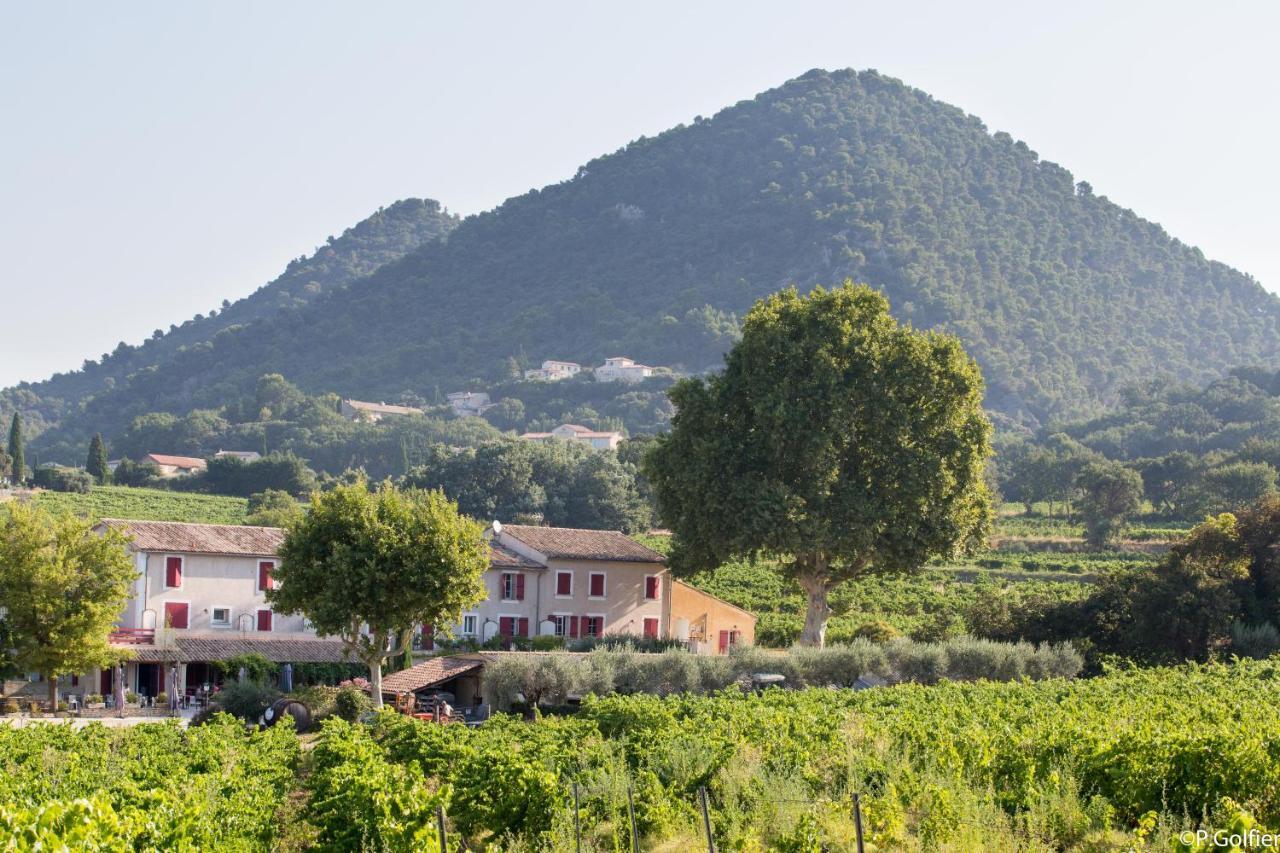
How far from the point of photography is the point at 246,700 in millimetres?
38781

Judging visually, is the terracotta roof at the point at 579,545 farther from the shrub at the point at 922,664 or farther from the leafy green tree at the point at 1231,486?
the leafy green tree at the point at 1231,486

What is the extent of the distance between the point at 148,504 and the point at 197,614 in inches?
2007

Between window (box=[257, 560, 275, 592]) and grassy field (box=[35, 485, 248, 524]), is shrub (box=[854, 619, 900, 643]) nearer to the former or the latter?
window (box=[257, 560, 275, 592])

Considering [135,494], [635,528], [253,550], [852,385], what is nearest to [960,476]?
[852,385]

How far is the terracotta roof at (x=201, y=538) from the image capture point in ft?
165

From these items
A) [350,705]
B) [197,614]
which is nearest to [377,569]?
[350,705]

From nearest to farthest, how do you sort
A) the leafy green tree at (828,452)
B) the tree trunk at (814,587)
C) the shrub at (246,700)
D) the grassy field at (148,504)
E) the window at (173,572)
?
the shrub at (246,700) < the leafy green tree at (828,452) < the window at (173,572) < the tree trunk at (814,587) < the grassy field at (148,504)

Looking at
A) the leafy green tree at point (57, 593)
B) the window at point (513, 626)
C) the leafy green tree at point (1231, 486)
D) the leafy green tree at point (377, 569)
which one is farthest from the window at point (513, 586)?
the leafy green tree at point (1231, 486)

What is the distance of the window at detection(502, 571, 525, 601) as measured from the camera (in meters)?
54.8

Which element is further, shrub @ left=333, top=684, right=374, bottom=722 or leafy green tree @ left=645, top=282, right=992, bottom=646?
leafy green tree @ left=645, top=282, right=992, bottom=646

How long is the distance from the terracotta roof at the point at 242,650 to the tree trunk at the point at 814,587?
49.0 ft

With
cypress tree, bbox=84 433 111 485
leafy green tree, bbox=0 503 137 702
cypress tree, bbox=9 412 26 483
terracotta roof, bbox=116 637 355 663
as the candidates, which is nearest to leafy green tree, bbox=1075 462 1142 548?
terracotta roof, bbox=116 637 355 663

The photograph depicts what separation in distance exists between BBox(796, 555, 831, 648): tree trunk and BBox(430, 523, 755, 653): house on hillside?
3.13 m

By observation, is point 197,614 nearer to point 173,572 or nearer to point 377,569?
point 173,572
